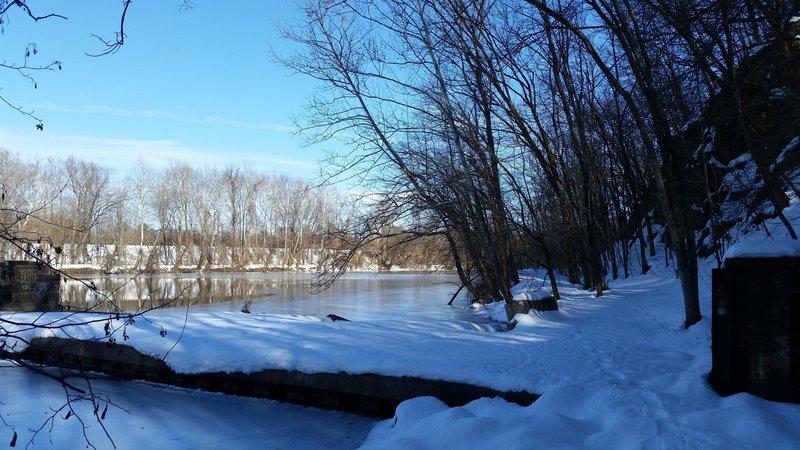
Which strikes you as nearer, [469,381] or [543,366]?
[469,381]

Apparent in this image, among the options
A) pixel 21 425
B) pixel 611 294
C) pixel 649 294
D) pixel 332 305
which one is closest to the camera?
pixel 21 425

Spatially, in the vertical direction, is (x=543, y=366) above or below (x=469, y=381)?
above

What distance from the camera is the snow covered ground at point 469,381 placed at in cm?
443

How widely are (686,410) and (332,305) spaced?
60.5ft

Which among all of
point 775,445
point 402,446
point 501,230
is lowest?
point 402,446

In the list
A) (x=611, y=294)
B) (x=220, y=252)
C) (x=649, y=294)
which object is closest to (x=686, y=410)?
(x=649, y=294)

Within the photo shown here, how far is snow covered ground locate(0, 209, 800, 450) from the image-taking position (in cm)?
443

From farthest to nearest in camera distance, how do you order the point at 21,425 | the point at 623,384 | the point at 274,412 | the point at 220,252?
the point at 220,252, the point at 274,412, the point at 21,425, the point at 623,384

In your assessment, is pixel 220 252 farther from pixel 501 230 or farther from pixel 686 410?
pixel 686 410

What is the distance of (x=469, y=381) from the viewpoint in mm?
7031

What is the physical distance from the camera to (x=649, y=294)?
14594 mm

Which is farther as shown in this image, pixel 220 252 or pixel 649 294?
pixel 220 252

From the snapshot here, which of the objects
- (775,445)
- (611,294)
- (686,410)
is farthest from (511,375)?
(611,294)

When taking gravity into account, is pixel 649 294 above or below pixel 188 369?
above
